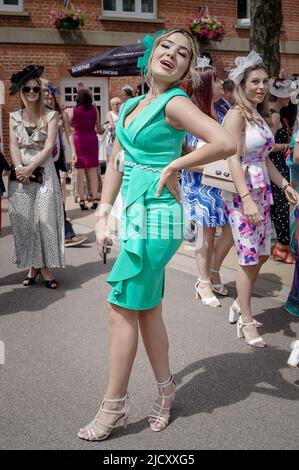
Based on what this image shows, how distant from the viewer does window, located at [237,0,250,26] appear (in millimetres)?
19094

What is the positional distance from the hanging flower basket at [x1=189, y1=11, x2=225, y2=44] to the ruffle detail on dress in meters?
15.9

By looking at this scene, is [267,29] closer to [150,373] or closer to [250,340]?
[250,340]

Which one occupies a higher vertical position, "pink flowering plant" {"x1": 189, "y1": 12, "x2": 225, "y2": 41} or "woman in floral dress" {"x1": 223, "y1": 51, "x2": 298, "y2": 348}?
"pink flowering plant" {"x1": 189, "y1": 12, "x2": 225, "y2": 41}

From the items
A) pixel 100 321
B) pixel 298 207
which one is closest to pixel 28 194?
pixel 100 321

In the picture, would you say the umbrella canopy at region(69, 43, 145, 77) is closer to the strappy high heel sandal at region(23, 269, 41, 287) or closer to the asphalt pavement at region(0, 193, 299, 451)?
the strappy high heel sandal at region(23, 269, 41, 287)

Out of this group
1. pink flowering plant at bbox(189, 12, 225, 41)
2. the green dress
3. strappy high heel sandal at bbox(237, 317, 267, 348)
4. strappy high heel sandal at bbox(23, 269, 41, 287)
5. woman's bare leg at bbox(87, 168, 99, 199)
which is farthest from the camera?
pink flowering plant at bbox(189, 12, 225, 41)

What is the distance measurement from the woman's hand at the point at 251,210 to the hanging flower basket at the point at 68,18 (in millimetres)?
13052

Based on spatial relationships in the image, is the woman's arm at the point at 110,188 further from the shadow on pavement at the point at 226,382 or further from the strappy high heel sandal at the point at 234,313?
A: the strappy high heel sandal at the point at 234,313

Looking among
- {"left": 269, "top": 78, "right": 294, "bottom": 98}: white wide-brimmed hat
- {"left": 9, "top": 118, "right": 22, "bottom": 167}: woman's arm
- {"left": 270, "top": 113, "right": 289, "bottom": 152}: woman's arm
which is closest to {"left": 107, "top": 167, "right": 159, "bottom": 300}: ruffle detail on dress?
→ {"left": 9, "top": 118, "right": 22, "bottom": 167}: woman's arm

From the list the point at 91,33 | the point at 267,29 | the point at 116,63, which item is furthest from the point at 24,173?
the point at 91,33

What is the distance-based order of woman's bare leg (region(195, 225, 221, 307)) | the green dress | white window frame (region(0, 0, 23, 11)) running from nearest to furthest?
1. the green dress
2. woman's bare leg (region(195, 225, 221, 307))
3. white window frame (region(0, 0, 23, 11))

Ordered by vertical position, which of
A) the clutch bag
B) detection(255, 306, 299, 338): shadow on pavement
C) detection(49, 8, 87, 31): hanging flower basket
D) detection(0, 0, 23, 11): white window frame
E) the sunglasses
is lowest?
detection(255, 306, 299, 338): shadow on pavement

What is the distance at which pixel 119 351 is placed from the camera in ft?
10.6

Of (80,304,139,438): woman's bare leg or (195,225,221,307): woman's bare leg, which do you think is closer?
(80,304,139,438): woman's bare leg
